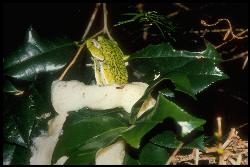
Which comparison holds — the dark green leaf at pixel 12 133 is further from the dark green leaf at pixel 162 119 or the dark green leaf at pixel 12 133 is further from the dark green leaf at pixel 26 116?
the dark green leaf at pixel 162 119

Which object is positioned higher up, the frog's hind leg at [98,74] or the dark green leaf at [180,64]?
the dark green leaf at [180,64]

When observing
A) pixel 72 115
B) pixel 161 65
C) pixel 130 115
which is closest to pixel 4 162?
pixel 72 115

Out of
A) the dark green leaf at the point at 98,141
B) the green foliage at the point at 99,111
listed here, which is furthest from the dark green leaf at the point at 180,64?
the dark green leaf at the point at 98,141

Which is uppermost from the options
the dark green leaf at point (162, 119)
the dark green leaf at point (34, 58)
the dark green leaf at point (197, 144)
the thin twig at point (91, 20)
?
the thin twig at point (91, 20)

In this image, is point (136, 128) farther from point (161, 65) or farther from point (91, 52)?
point (91, 52)

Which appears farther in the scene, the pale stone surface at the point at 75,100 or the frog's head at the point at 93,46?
the frog's head at the point at 93,46

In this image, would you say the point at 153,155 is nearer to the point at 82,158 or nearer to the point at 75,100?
the point at 82,158

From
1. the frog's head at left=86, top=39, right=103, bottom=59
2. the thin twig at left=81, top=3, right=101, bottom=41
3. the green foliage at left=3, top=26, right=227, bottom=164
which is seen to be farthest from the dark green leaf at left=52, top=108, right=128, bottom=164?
the thin twig at left=81, top=3, right=101, bottom=41

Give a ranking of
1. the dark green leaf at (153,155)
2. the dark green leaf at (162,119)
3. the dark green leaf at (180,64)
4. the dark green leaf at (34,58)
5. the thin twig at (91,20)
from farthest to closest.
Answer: the thin twig at (91,20) < the dark green leaf at (34,58) < the dark green leaf at (180,64) < the dark green leaf at (153,155) < the dark green leaf at (162,119)
